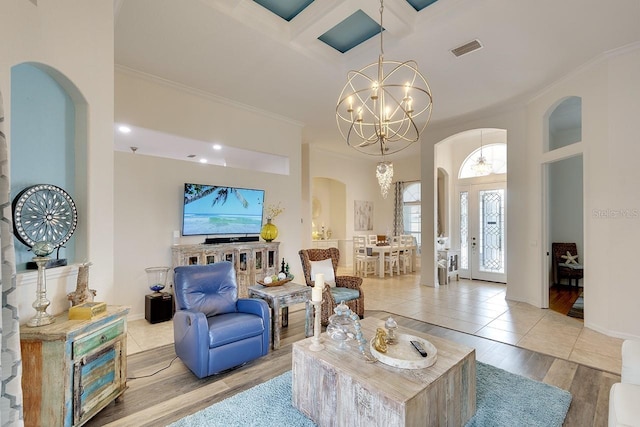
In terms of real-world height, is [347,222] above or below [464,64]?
below

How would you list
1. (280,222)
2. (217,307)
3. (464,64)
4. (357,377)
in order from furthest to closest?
(280,222) < (464,64) < (217,307) < (357,377)

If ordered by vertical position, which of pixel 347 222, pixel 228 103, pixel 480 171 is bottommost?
pixel 347 222

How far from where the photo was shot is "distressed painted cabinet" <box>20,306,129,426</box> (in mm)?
1844

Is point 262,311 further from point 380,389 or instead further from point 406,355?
point 380,389

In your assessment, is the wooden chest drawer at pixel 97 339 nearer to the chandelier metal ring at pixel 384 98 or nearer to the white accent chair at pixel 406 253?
the chandelier metal ring at pixel 384 98

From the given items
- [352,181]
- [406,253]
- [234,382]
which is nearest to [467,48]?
[234,382]

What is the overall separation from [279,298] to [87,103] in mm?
2531

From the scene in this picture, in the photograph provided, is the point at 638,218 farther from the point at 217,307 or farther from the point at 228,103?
the point at 228,103

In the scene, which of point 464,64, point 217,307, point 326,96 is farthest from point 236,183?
point 464,64

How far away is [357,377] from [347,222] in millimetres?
7554

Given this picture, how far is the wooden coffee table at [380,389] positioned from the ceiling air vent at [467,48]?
3286 mm

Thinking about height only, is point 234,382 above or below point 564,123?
below

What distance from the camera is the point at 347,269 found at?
913 cm

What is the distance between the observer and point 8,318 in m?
1.33
